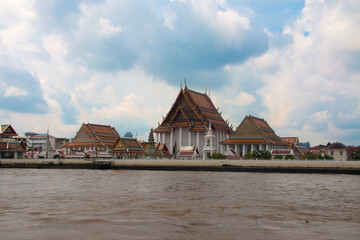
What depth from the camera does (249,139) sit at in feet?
193

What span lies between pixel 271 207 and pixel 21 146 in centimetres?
6870

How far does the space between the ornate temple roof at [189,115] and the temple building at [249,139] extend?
561 centimetres

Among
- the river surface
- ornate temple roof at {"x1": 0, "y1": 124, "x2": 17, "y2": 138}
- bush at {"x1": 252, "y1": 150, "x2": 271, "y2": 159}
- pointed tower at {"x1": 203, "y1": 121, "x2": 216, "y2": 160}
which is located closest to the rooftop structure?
ornate temple roof at {"x1": 0, "y1": 124, "x2": 17, "y2": 138}

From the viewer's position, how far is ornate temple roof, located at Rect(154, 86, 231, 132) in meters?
64.6

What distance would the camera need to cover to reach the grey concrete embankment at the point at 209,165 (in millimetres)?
37469

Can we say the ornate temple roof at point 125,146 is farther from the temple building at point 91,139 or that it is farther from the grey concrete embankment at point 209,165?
the temple building at point 91,139

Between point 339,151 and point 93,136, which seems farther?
point 93,136

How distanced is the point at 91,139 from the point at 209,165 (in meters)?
37.0

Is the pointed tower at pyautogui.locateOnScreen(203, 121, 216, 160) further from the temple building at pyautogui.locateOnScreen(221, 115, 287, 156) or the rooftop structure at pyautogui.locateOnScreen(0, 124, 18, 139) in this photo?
the rooftop structure at pyautogui.locateOnScreen(0, 124, 18, 139)

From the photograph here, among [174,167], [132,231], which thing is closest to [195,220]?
[132,231]

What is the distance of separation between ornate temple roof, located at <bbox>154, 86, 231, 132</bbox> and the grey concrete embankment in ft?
56.8

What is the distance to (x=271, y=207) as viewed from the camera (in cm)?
1298

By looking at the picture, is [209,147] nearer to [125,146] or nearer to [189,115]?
[189,115]

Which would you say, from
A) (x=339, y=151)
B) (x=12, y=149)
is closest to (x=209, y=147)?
(x=339, y=151)
